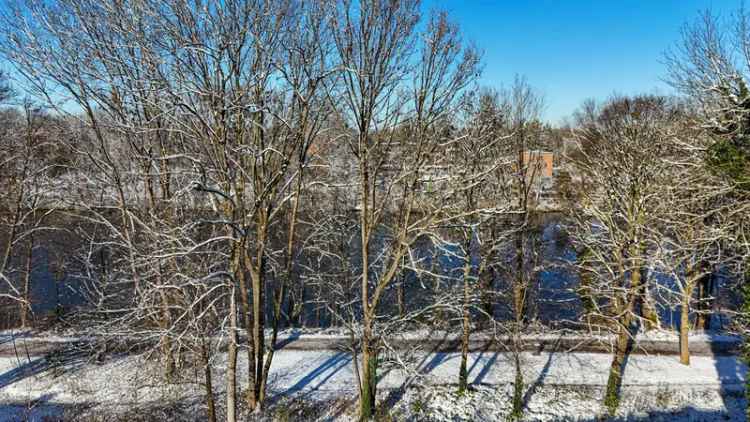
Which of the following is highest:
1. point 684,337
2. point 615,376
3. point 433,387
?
point 684,337

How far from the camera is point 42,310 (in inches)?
690

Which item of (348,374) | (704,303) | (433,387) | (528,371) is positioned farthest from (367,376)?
(704,303)

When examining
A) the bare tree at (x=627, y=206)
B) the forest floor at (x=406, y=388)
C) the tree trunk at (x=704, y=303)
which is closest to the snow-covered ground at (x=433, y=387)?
the forest floor at (x=406, y=388)

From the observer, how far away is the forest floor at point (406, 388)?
31.3 ft

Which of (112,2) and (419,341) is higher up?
(112,2)

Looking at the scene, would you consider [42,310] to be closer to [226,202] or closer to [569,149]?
[226,202]

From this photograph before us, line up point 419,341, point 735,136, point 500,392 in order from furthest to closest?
point 419,341, point 500,392, point 735,136

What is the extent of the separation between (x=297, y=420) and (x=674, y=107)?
15840mm

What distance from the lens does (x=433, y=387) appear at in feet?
34.8

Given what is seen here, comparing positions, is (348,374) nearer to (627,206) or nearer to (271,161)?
(271,161)

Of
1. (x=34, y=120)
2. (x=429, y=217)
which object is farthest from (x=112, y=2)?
(x=34, y=120)

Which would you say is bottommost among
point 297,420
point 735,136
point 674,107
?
point 297,420

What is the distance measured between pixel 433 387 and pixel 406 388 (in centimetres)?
67

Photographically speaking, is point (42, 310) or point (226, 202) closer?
point (226, 202)
